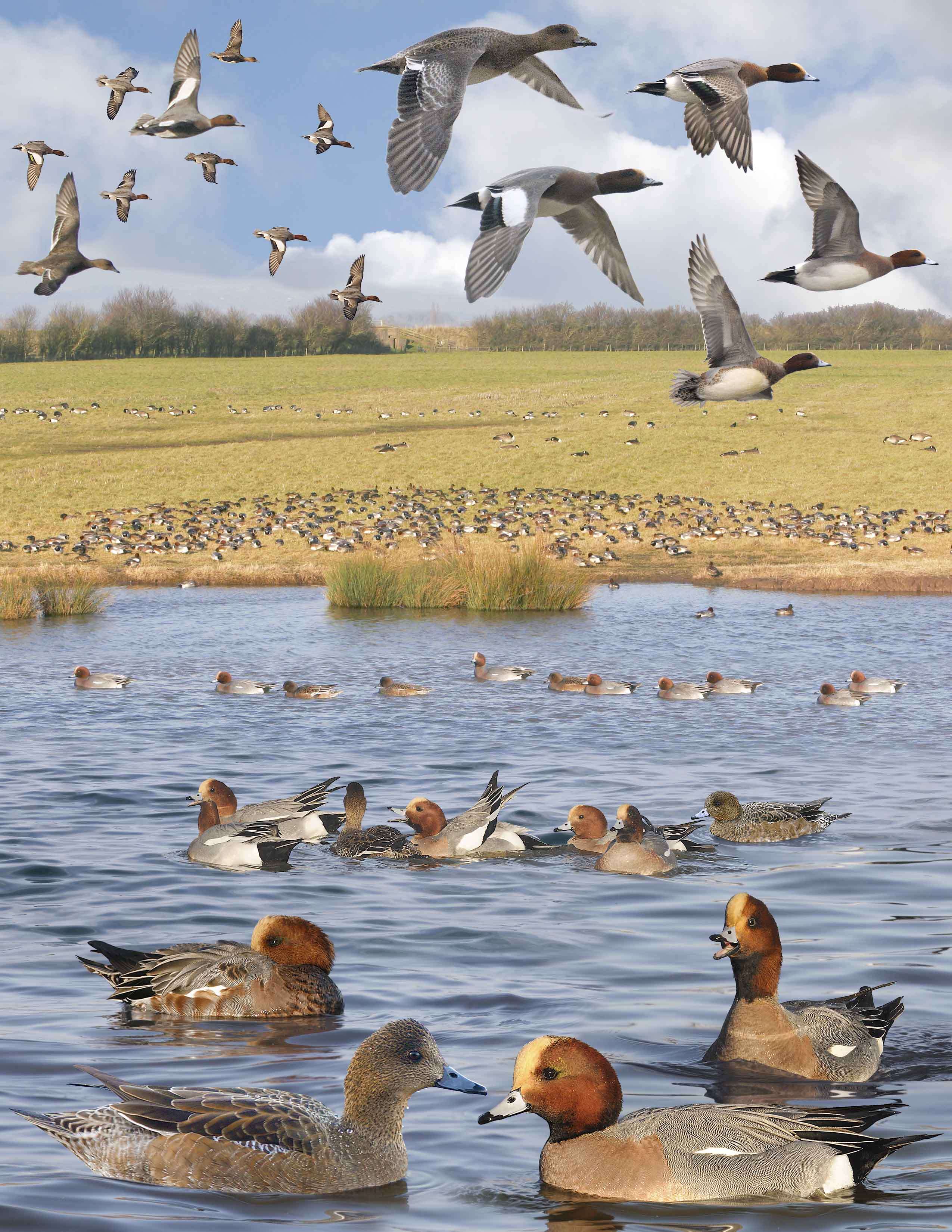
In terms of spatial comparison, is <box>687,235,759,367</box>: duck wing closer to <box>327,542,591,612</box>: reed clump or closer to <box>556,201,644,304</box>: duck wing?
<box>556,201,644,304</box>: duck wing

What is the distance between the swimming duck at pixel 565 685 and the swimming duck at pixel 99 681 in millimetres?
7339

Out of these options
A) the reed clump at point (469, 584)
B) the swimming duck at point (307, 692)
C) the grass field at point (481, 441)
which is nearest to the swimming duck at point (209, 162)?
the swimming duck at point (307, 692)

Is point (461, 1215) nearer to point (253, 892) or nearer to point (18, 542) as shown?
point (253, 892)

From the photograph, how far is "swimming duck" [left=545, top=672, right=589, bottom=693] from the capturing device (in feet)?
87.4

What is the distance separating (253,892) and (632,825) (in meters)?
3.32

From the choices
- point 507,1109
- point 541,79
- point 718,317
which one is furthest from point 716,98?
point 507,1109

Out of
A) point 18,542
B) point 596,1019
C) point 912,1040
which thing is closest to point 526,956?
point 596,1019

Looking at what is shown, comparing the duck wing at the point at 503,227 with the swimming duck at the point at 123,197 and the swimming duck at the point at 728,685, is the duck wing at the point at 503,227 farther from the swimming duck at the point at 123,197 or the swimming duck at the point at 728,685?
the swimming duck at the point at 728,685

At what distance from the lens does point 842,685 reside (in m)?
27.9

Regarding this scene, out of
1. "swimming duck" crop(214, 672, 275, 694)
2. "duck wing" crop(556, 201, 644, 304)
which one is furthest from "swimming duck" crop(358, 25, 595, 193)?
"swimming duck" crop(214, 672, 275, 694)

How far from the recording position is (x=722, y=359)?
23.6 ft

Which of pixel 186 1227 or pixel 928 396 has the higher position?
pixel 928 396

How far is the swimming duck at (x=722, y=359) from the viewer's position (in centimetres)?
661

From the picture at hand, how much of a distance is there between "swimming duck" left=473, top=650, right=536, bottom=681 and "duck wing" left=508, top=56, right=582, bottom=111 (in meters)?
21.9
